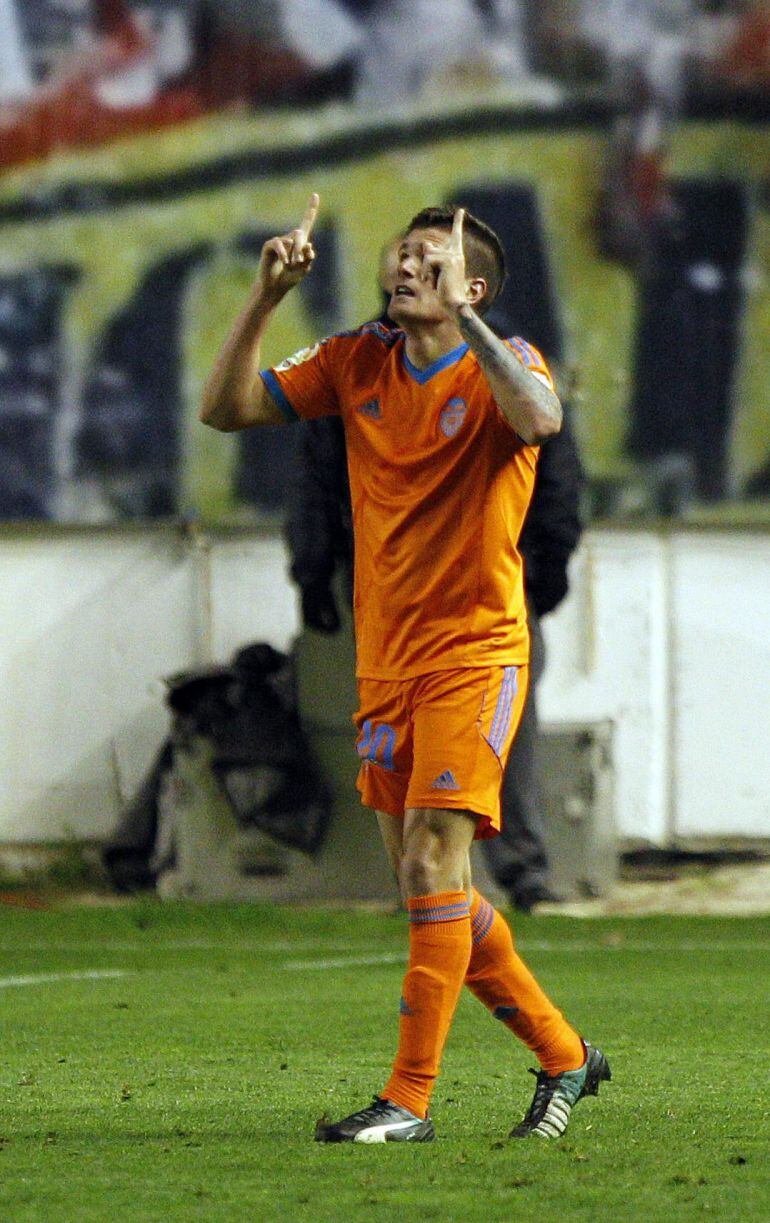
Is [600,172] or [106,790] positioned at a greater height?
[600,172]

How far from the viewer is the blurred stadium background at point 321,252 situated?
38.3ft

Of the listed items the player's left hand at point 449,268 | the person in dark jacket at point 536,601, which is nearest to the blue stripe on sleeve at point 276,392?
the player's left hand at point 449,268

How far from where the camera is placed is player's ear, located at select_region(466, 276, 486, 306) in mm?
5008

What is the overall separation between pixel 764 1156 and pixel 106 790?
7314 mm

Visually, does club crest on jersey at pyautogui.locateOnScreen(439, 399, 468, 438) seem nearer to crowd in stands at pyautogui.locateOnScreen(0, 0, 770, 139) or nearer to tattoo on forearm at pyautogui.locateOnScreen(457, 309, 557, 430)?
tattoo on forearm at pyautogui.locateOnScreen(457, 309, 557, 430)

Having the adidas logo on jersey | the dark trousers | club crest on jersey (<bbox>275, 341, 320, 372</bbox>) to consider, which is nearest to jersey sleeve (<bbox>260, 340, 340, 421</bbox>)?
club crest on jersey (<bbox>275, 341, 320, 372</bbox>)

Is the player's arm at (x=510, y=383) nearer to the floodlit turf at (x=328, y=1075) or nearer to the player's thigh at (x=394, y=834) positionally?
the player's thigh at (x=394, y=834)

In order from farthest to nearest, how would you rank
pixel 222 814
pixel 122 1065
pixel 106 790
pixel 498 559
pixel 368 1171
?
pixel 106 790 → pixel 222 814 → pixel 122 1065 → pixel 498 559 → pixel 368 1171

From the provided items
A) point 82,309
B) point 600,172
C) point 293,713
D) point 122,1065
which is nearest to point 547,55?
point 600,172

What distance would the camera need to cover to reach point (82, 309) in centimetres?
1199

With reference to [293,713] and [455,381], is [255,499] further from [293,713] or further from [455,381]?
[455,381]

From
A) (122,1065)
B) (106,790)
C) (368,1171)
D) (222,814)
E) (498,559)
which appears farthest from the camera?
(106,790)

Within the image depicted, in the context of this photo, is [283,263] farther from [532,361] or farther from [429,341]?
[532,361]

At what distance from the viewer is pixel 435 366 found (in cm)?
490
